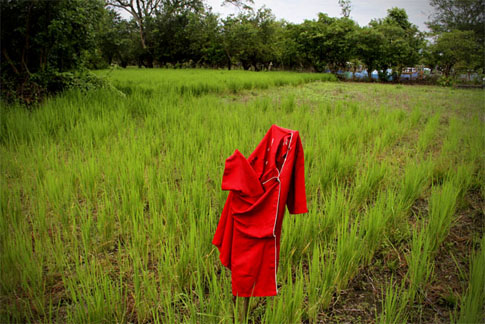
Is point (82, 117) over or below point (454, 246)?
over

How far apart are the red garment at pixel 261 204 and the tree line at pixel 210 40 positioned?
481cm

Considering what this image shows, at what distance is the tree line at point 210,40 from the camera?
4.32 metres

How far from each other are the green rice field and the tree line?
156cm

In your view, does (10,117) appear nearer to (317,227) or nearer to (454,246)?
(317,227)

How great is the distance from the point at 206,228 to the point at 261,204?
68 cm

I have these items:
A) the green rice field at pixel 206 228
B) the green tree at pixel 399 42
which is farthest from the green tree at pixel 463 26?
the green tree at pixel 399 42

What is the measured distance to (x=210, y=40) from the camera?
17984mm

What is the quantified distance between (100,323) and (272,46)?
1848cm

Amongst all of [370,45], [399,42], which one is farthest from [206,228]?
[370,45]

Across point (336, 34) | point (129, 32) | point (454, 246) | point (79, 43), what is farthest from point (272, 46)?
point (454, 246)

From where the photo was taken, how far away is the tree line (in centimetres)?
432

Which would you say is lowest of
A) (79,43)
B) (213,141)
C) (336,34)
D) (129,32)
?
(213,141)

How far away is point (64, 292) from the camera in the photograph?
4.22ft

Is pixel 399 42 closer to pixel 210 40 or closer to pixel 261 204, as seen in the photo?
pixel 210 40
